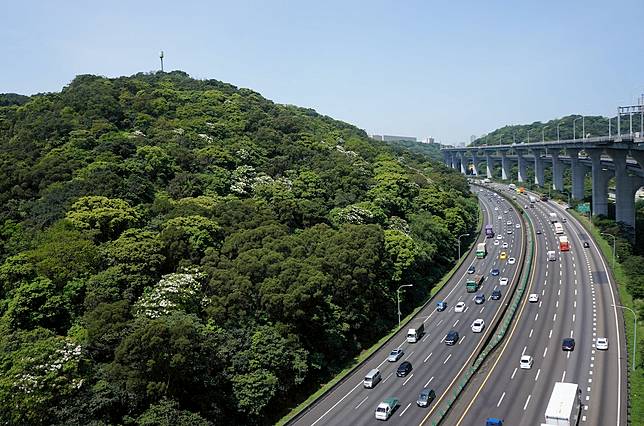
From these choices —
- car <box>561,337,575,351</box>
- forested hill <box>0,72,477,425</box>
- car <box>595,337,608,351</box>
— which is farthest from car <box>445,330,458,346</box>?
car <box>595,337,608,351</box>

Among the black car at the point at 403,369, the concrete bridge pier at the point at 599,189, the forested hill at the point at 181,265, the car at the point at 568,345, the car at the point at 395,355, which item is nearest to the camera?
the forested hill at the point at 181,265

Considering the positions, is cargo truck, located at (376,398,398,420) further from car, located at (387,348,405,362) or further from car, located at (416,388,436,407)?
car, located at (387,348,405,362)

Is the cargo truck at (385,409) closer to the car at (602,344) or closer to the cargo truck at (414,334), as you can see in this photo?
the cargo truck at (414,334)

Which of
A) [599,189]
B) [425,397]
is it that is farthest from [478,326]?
[599,189]

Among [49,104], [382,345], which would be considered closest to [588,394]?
[382,345]

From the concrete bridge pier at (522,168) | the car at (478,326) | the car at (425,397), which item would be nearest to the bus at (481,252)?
the car at (478,326)

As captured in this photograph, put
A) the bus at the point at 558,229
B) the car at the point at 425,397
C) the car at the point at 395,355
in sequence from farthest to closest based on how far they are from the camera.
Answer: the bus at the point at 558,229 < the car at the point at 395,355 < the car at the point at 425,397
